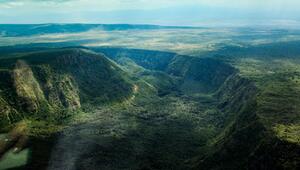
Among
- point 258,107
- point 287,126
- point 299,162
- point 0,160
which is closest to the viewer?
point 299,162

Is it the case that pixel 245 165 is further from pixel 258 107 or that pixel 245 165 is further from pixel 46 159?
pixel 46 159

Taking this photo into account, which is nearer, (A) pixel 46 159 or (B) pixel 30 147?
(A) pixel 46 159

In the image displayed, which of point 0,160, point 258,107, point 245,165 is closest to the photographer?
point 245,165

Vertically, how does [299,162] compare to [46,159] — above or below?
above

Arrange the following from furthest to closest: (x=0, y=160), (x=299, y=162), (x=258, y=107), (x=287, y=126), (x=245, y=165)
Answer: (x=258, y=107), (x=0, y=160), (x=287, y=126), (x=245, y=165), (x=299, y=162)

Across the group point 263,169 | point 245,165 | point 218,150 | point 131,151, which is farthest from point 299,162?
point 131,151

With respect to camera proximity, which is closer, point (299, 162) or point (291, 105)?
point (299, 162)

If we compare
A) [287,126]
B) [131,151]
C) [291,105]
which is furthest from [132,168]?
[291,105]

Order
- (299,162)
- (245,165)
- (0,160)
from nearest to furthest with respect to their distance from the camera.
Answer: (299,162) → (245,165) → (0,160)

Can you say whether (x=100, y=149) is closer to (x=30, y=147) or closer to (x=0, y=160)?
(x=30, y=147)
